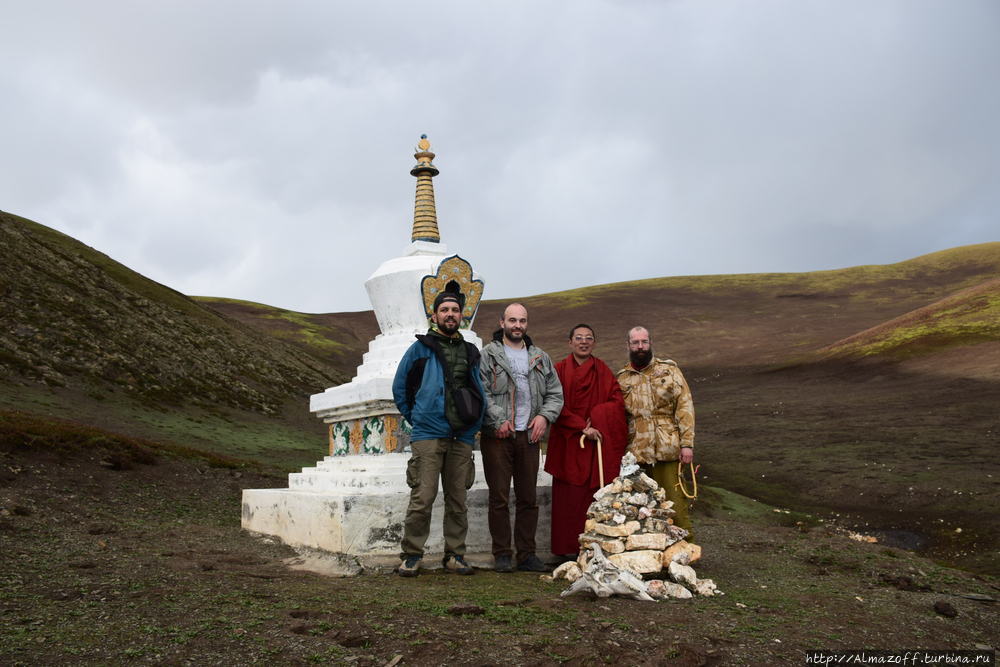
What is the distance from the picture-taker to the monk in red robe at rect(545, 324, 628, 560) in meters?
5.71

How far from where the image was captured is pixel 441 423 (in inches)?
207

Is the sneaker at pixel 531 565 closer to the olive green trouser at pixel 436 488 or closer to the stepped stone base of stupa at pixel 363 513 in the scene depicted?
the stepped stone base of stupa at pixel 363 513

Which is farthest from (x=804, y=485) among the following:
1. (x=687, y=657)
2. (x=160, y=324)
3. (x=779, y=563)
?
(x=160, y=324)

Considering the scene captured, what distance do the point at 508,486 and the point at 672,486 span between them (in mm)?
1268

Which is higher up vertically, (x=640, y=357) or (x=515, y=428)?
(x=640, y=357)

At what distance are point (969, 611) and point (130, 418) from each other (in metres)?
14.8

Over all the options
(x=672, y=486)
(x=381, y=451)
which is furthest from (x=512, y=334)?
(x=381, y=451)

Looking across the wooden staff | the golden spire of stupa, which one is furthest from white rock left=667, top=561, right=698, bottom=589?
the golden spire of stupa

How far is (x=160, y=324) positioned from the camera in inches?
947

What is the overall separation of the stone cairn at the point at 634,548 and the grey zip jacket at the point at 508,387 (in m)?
0.75

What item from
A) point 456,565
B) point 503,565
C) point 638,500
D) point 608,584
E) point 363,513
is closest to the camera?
point 608,584

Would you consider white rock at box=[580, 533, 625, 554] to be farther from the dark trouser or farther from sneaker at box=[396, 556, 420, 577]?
sneaker at box=[396, 556, 420, 577]

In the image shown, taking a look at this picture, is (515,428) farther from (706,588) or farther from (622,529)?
(706,588)

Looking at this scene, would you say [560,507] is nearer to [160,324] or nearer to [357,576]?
[357,576]
